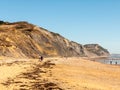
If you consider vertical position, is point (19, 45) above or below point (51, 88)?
above

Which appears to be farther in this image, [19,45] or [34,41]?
[34,41]

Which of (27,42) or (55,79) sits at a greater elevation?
(27,42)

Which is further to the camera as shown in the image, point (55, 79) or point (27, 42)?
point (27, 42)

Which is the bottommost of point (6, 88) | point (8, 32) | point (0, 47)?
point (6, 88)

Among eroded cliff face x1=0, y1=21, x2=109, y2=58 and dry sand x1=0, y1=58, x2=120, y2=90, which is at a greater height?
eroded cliff face x1=0, y1=21, x2=109, y2=58

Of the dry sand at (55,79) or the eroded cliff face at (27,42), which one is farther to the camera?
the eroded cliff face at (27,42)

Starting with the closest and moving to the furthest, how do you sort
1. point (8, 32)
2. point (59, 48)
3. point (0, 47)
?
1. point (0, 47)
2. point (8, 32)
3. point (59, 48)

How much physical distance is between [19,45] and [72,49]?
84.2 meters

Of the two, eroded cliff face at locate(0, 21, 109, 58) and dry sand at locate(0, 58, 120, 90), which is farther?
eroded cliff face at locate(0, 21, 109, 58)

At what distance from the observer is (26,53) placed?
378 feet

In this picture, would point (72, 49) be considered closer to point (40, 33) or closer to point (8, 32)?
point (40, 33)

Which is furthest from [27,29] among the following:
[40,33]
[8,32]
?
[8,32]

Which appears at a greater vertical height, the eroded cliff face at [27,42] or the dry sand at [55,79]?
the eroded cliff face at [27,42]

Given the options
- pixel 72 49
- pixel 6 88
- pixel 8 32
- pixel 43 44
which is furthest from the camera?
pixel 72 49
